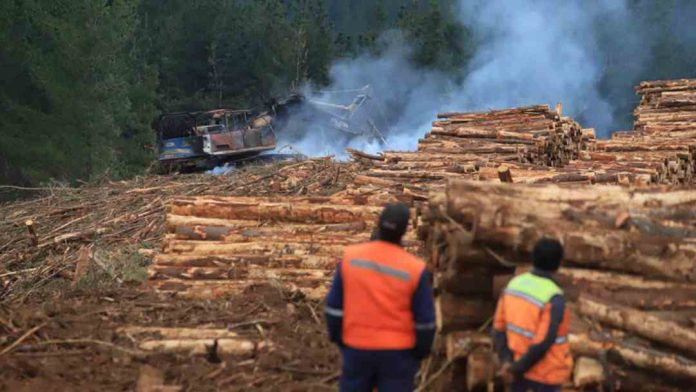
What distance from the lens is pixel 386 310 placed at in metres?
4.56

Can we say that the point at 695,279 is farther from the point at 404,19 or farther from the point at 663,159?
the point at 404,19

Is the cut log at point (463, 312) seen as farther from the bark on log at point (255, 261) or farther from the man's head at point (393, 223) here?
the bark on log at point (255, 261)

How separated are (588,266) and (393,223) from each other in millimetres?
1525

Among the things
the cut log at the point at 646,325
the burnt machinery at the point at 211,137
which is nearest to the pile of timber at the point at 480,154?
the cut log at the point at 646,325

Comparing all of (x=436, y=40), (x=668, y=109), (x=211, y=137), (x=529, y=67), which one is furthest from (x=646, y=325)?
(x=436, y=40)

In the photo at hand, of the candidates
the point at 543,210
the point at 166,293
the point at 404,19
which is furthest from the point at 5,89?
the point at 404,19

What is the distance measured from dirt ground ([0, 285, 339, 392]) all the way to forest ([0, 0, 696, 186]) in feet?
40.7

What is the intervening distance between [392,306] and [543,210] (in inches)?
55.5

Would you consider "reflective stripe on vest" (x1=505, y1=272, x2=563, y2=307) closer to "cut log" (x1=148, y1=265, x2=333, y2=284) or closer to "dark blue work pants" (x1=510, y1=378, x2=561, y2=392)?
"dark blue work pants" (x1=510, y1=378, x2=561, y2=392)

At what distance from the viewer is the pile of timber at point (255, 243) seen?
25.7ft

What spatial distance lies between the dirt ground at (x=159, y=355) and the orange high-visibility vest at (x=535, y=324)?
1.68 metres

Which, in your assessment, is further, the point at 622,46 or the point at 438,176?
the point at 622,46

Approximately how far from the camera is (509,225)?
16.8 ft

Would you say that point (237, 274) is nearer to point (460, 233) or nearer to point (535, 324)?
point (460, 233)
